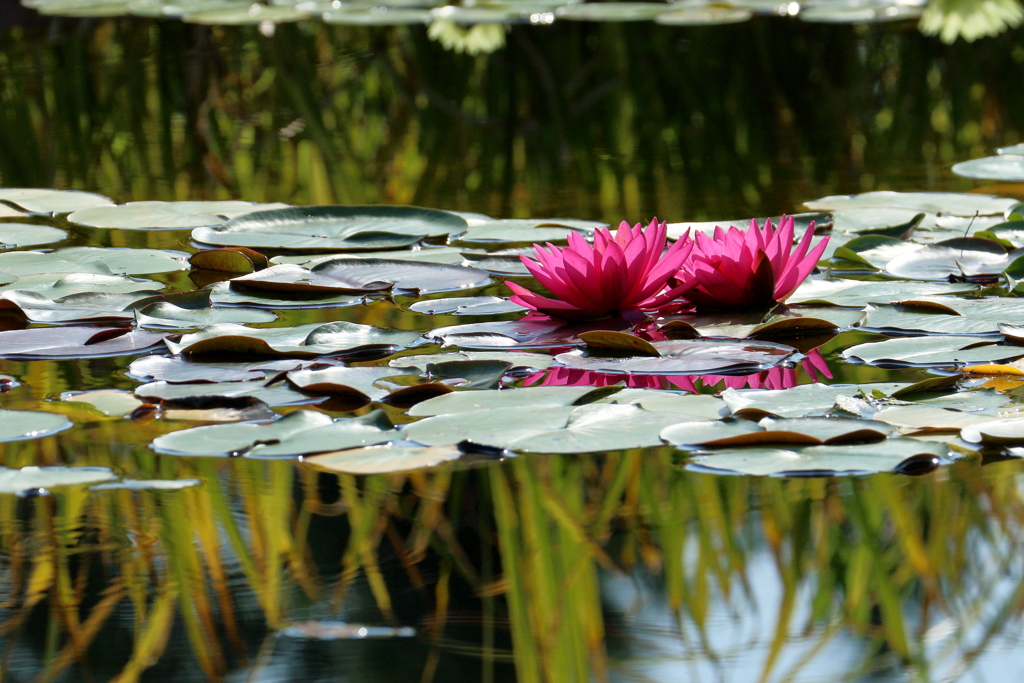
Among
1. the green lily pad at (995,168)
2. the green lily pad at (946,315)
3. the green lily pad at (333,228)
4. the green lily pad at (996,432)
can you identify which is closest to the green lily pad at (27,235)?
the green lily pad at (333,228)

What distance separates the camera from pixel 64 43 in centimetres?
530

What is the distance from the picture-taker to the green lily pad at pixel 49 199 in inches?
100

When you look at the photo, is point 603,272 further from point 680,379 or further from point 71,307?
point 71,307

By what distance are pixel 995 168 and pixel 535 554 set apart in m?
2.05

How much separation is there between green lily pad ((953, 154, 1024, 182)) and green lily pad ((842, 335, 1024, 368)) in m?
1.24

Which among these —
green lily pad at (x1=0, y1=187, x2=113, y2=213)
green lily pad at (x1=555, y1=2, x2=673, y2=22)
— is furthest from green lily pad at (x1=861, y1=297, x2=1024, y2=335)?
green lily pad at (x1=555, y1=2, x2=673, y2=22)

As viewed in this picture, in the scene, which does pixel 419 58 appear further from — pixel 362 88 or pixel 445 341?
pixel 445 341

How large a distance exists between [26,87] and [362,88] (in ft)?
3.57

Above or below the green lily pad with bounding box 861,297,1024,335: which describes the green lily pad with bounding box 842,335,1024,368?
below

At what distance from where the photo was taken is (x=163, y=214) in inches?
97.0

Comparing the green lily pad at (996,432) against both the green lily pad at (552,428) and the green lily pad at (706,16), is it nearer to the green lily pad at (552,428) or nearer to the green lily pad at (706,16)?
the green lily pad at (552,428)

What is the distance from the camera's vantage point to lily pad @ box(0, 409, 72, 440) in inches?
54.9

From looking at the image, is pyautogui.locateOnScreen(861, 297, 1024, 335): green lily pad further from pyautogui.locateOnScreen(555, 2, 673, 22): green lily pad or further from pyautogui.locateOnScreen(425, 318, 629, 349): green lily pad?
pyautogui.locateOnScreen(555, 2, 673, 22): green lily pad

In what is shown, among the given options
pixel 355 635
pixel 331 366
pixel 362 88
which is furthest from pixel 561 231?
pixel 362 88
